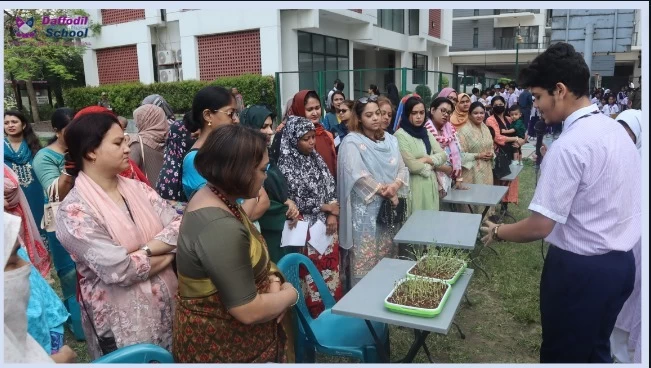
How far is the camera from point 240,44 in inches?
496

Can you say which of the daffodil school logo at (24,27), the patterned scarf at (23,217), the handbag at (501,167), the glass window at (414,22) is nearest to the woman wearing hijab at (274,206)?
the patterned scarf at (23,217)

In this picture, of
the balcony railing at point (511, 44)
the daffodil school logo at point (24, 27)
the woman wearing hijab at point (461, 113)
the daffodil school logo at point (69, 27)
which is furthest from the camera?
the balcony railing at point (511, 44)

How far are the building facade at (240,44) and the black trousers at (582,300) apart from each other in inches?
396

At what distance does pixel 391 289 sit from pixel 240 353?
0.80 meters

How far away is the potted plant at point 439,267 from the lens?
7.11 ft

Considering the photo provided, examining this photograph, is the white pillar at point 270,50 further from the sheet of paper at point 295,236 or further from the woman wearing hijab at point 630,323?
the woman wearing hijab at point 630,323

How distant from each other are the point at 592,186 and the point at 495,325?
1.74 m

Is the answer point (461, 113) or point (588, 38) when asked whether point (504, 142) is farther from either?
point (588, 38)

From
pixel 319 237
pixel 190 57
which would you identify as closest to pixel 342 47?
pixel 190 57

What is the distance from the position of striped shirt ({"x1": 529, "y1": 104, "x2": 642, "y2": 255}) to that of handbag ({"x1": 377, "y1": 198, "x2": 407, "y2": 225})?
1633mm

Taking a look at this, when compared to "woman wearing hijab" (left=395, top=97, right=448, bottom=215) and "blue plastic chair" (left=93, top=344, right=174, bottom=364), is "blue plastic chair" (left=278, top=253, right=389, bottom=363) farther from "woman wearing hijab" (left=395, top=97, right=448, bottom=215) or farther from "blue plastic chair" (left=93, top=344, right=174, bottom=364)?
"woman wearing hijab" (left=395, top=97, right=448, bottom=215)

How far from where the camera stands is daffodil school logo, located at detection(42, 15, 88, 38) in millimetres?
14586

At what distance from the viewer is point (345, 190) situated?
11.0ft

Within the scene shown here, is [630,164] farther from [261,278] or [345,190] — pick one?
[345,190]
